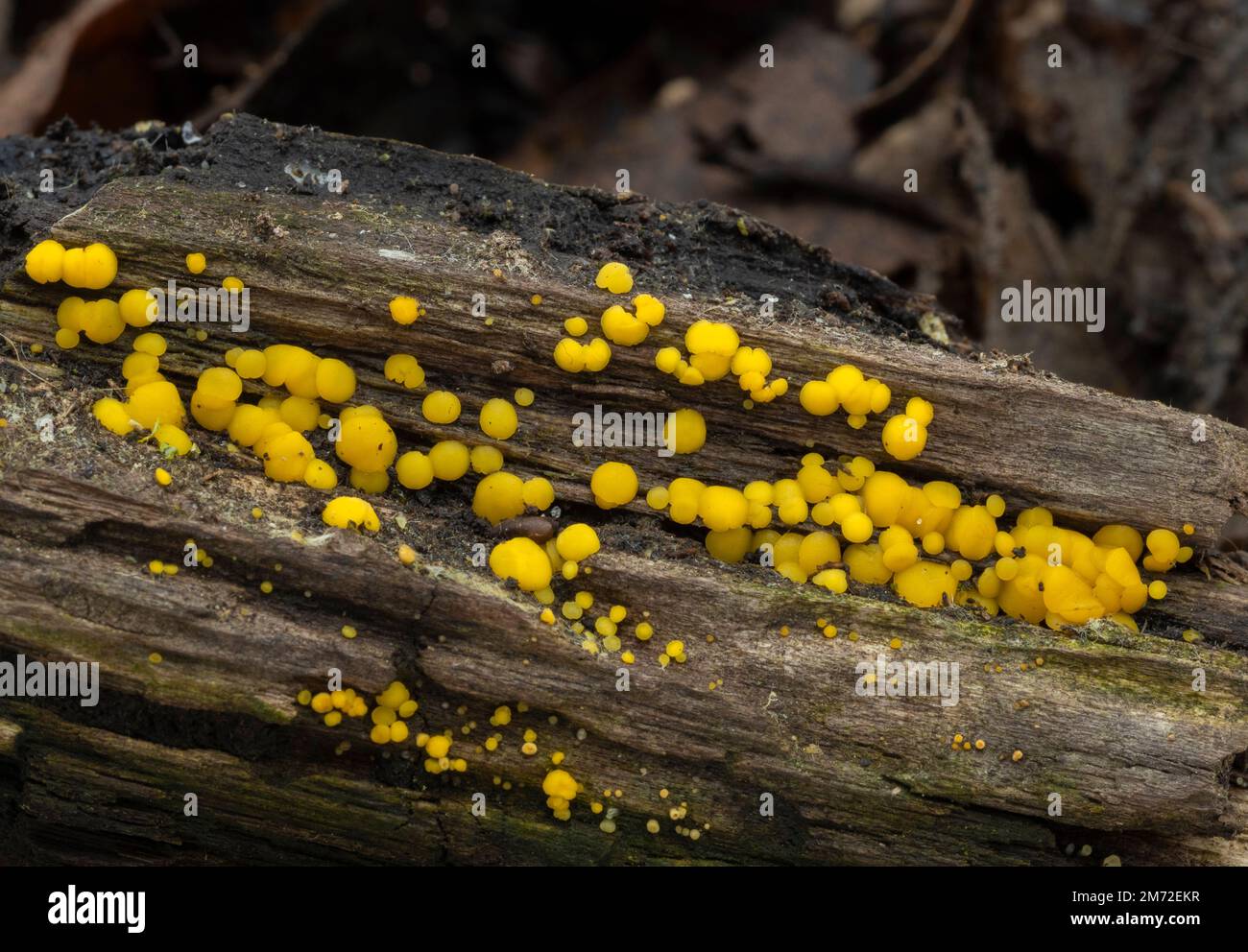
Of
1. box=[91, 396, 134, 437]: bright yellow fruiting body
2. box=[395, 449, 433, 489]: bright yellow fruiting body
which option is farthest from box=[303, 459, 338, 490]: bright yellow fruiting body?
box=[91, 396, 134, 437]: bright yellow fruiting body

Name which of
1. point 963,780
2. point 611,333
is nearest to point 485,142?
point 611,333

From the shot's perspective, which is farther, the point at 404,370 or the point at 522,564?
the point at 404,370

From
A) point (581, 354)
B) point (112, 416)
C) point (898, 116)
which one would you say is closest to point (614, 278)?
point (581, 354)

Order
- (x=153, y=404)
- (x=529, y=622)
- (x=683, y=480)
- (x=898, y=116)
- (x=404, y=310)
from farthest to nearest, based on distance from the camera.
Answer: (x=898, y=116)
(x=683, y=480)
(x=404, y=310)
(x=153, y=404)
(x=529, y=622)

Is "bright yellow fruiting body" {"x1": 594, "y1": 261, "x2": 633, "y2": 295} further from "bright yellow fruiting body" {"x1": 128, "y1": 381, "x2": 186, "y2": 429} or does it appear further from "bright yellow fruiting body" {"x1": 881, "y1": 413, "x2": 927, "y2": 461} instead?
"bright yellow fruiting body" {"x1": 128, "y1": 381, "x2": 186, "y2": 429}

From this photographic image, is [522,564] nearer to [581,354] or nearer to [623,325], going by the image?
[581,354]
